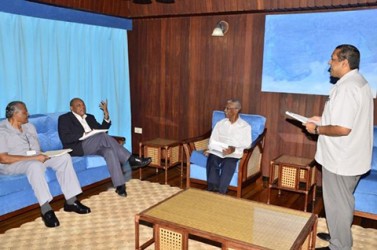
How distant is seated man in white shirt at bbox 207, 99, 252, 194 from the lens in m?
4.03

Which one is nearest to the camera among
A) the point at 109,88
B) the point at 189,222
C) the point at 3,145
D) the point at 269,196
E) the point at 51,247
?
the point at 189,222

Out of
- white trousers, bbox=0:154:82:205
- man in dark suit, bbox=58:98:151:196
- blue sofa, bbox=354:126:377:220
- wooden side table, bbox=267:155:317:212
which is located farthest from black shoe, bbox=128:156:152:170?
blue sofa, bbox=354:126:377:220

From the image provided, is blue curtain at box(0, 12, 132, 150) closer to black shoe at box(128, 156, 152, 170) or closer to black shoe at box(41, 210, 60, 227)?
black shoe at box(128, 156, 152, 170)

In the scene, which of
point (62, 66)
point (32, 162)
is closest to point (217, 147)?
point (32, 162)

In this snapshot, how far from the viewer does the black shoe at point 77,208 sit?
12.0 feet

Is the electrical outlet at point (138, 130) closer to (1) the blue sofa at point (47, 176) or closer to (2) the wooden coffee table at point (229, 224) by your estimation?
(1) the blue sofa at point (47, 176)

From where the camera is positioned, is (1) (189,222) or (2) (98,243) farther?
(2) (98,243)

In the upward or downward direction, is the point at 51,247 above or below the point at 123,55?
below

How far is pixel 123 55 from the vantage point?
5.79 meters

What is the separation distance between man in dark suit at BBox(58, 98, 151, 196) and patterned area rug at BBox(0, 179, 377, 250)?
41cm

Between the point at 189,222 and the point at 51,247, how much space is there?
123 cm

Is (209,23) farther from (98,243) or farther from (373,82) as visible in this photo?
(98,243)

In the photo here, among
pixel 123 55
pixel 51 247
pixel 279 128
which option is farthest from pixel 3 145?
pixel 279 128

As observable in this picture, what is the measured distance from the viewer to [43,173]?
352 cm
